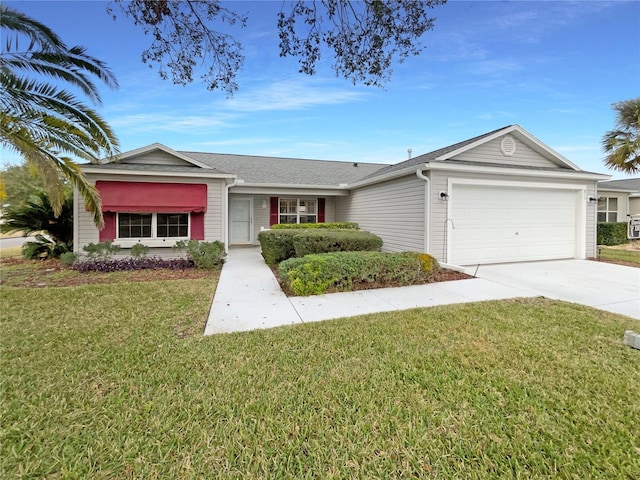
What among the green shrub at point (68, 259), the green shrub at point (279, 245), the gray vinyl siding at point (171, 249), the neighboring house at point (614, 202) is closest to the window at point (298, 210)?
the gray vinyl siding at point (171, 249)

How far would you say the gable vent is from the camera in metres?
10.1

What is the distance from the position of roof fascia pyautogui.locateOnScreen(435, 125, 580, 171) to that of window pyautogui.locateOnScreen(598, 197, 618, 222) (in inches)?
396

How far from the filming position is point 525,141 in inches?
405

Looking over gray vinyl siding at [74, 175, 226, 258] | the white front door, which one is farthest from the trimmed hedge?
the white front door

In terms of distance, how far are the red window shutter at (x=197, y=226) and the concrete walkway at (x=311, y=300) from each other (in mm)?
3341

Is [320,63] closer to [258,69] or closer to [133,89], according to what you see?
[258,69]

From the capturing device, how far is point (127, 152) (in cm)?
1005

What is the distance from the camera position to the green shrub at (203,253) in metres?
9.39

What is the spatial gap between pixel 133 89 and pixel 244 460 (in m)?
8.59

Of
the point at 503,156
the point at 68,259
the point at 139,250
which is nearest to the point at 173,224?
the point at 139,250

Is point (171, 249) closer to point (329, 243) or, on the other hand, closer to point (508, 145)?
point (329, 243)

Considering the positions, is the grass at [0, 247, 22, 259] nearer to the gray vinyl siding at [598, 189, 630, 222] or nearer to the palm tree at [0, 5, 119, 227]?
the palm tree at [0, 5, 119, 227]

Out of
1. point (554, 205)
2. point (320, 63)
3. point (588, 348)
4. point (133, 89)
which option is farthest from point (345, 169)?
point (588, 348)

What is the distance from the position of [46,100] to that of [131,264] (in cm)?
462
